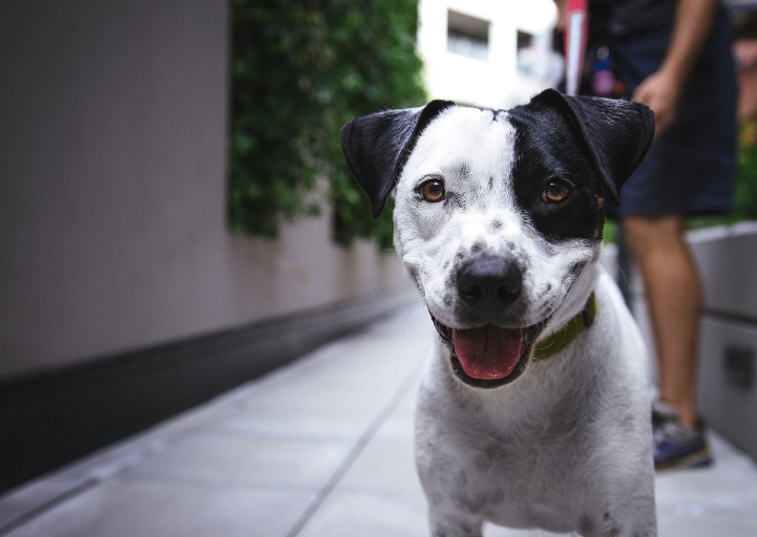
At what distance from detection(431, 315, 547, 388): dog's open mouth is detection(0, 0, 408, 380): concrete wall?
1702 mm

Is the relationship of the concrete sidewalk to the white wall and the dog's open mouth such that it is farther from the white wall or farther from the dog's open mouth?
the white wall

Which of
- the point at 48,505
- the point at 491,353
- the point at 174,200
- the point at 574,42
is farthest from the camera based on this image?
the point at 174,200

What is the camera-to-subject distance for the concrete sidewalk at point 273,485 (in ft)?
7.03

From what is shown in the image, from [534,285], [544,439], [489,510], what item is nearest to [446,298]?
[534,285]

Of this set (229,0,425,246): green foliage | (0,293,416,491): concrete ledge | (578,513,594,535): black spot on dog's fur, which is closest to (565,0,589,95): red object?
(578,513,594,535): black spot on dog's fur

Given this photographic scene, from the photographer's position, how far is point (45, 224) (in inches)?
95.8

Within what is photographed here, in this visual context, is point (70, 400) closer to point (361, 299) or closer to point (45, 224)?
point (45, 224)

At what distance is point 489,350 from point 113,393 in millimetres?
2113

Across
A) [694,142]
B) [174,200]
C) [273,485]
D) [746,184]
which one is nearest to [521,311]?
[273,485]

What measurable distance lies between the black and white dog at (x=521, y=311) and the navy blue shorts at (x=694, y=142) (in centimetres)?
136

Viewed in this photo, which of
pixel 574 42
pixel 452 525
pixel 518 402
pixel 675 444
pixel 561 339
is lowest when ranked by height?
pixel 675 444

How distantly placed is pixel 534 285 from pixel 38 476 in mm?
2100

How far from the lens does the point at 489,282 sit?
1.18 metres

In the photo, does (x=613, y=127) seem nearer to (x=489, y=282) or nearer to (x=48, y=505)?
(x=489, y=282)
